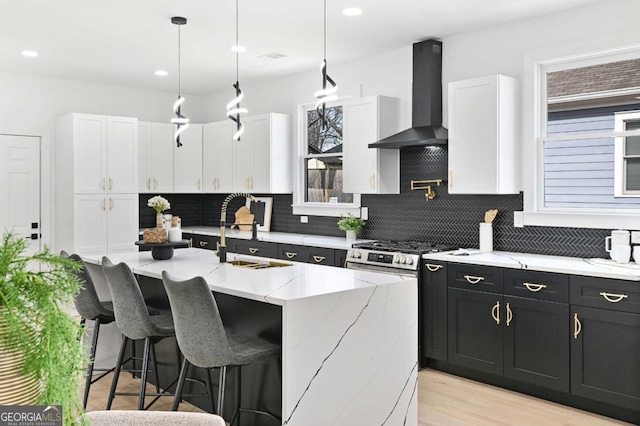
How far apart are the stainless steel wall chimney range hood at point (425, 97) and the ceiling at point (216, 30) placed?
0.15 m

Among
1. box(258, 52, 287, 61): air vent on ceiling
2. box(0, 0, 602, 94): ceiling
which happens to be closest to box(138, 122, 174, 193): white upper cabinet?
box(0, 0, 602, 94): ceiling

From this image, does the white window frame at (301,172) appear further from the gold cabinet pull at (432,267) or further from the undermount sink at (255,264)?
the undermount sink at (255,264)

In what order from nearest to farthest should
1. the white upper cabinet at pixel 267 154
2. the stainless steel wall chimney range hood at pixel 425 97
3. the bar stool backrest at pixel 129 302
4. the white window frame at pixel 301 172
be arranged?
the bar stool backrest at pixel 129 302 < the stainless steel wall chimney range hood at pixel 425 97 < the white window frame at pixel 301 172 < the white upper cabinet at pixel 267 154

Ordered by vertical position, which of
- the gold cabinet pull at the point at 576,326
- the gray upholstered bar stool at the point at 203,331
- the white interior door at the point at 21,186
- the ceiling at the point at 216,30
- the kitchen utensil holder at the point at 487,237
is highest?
the ceiling at the point at 216,30

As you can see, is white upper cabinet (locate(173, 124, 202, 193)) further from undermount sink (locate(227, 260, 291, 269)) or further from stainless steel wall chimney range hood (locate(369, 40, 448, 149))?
undermount sink (locate(227, 260, 291, 269))

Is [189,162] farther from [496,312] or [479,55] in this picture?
[496,312]

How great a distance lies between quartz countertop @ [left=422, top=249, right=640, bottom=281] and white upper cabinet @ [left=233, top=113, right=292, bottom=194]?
8.39 ft

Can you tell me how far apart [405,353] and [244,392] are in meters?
0.98

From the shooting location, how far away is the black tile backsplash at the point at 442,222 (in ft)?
15.2

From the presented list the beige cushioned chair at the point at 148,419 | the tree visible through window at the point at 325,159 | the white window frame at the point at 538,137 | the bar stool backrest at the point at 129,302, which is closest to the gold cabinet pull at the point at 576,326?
the white window frame at the point at 538,137

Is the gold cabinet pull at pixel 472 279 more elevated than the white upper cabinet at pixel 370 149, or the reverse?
the white upper cabinet at pixel 370 149

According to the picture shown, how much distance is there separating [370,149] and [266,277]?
2.57m

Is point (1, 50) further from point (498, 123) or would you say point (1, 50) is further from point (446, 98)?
point (498, 123)

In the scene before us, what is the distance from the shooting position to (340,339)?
3.06 m
